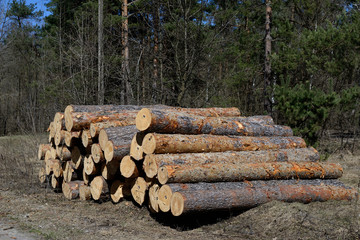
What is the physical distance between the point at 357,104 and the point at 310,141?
9.48ft

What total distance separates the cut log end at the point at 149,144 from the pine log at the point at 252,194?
96cm

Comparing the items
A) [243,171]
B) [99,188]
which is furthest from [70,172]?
[243,171]

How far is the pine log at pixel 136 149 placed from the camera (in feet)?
22.5

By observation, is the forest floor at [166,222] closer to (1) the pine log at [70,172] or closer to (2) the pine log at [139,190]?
(2) the pine log at [139,190]

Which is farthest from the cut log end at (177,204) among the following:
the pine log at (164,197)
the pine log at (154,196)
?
the pine log at (154,196)

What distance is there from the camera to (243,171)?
21.8 feet

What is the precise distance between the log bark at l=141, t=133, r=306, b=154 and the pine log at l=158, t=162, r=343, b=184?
1.49 feet

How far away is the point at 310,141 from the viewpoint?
11539 mm

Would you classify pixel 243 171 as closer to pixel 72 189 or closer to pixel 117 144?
pixel 117 144

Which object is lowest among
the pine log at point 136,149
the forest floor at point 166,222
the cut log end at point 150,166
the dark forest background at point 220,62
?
the forest floor at point 166,222

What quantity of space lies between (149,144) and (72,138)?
8.22ft

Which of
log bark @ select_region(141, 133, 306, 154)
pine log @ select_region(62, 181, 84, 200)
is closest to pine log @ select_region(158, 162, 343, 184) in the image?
log bark @ select_region(141, 133, 306, 154)

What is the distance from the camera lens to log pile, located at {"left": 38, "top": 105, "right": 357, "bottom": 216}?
627 centimetres

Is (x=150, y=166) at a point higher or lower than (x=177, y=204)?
higher
